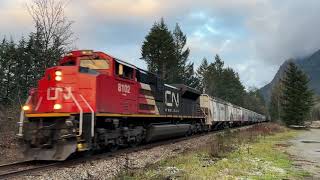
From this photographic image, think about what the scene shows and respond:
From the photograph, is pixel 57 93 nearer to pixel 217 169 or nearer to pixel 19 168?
pixel 19 168

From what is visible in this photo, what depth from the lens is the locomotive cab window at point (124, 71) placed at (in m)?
15.6

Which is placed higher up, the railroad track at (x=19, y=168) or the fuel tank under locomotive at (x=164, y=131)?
the fuel tank under locomotive at (x=164, y=131)

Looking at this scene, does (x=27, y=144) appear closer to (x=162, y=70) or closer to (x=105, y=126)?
(x=105, y=126)

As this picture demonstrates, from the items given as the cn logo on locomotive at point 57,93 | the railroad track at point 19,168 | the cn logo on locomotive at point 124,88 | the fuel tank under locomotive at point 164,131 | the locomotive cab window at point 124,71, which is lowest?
the railroad track at point 19,168

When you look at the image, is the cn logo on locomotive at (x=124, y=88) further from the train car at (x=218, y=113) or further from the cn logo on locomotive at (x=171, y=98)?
the train car at (x=218, y=113)

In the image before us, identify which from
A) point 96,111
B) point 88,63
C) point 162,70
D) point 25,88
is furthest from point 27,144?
point 162,70

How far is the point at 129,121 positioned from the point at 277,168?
21.7 ft

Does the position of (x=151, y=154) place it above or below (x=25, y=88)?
below

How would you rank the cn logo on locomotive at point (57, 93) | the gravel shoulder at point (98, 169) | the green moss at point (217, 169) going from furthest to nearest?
the cn logo on locomotive at point (57, 93), the gravel shoulder at point (98, 169), the green moss at point (217, 169)

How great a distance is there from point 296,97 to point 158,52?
70.3 ft

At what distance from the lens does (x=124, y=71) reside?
53.5ft

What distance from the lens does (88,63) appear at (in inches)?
613

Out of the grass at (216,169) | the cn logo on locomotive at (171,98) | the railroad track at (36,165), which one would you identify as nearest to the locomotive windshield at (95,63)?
the railroad track at (36,165)

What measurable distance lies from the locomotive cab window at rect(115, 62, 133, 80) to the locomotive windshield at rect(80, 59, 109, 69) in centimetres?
49
